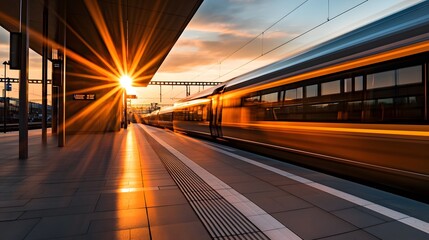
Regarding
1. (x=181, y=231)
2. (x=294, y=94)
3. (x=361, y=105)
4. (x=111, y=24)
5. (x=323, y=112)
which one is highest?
(x=111, y=24)

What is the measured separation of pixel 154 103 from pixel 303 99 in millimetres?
66081

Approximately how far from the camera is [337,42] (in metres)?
6.39

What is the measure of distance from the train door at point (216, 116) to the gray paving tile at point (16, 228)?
10.1 meters

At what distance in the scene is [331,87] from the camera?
6242 mm

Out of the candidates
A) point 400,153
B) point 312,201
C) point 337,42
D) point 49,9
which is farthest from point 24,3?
point 400,153

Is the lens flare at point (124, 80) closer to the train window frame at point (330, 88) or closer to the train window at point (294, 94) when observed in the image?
the train window at point (294, 94)

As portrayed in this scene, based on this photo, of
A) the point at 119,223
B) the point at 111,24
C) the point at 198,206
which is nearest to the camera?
the point at 119,223

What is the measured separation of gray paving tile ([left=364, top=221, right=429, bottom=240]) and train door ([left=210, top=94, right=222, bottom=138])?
1001 cm

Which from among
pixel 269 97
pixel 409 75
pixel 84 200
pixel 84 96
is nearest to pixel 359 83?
pixel 409 75

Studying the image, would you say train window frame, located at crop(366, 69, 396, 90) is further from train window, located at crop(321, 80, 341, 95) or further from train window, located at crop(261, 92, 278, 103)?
train window, located at crop(261, 92, 278, 103)

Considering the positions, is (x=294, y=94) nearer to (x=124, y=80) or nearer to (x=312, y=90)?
(x=312, y=90)

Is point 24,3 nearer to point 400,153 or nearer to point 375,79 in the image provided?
point 375,79

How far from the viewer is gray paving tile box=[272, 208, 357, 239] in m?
3.22

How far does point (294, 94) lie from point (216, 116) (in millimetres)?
6528
